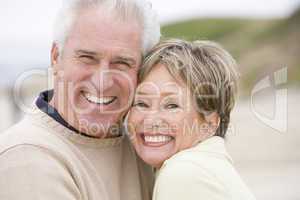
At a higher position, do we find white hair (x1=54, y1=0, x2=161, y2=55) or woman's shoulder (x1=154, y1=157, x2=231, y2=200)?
white hair (x1=54, y1=0, x2=161, y2=55)

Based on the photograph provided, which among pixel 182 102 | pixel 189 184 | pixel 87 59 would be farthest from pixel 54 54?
pixel 189 184

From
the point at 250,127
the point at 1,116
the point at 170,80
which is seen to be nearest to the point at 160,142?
the point at 170,80

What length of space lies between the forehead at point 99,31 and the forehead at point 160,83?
142 mm

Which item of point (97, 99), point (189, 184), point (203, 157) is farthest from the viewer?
point (97, 99)

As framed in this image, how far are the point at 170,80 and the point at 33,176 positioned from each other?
668mm

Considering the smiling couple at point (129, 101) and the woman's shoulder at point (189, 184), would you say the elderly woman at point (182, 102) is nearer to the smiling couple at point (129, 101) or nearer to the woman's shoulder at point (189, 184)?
the smiling couple at point (129, 101)

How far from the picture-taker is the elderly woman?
232 cm

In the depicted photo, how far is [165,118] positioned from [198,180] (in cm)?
37

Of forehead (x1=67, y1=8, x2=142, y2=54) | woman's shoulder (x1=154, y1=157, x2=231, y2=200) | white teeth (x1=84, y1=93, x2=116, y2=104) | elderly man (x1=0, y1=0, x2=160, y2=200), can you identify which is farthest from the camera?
white teeth (x1=84, y1=93, x2=116, y2=104)

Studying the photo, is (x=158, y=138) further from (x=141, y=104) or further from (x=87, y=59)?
(x=87, y=59)

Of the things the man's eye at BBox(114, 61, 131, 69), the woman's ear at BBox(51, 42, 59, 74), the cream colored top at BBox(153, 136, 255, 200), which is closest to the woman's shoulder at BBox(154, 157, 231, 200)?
the cream colored top at BBox(153, 136, 255, 200)

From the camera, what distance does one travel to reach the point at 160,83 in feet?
7.74

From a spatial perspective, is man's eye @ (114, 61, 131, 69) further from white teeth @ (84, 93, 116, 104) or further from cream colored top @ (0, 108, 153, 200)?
cream colored top @ (0, 108, 153, 200)

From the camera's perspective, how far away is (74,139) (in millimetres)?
2248
